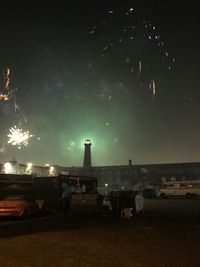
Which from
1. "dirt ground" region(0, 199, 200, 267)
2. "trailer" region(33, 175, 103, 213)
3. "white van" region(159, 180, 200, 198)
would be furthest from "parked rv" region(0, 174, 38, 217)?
"white van" region(159, 180, 200, 198)

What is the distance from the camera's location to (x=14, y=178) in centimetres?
3247

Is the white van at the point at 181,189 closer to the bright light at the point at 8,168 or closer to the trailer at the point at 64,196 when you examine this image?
the bright light at the point at 8,168

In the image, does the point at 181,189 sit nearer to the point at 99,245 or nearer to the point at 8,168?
the point at 8,168

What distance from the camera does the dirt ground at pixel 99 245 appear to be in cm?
1211


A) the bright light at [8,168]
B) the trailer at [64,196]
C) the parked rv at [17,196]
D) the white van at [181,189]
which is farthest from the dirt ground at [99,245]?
the white van at [181,189]

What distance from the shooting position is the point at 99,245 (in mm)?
14922

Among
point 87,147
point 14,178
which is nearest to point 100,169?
point 87,147

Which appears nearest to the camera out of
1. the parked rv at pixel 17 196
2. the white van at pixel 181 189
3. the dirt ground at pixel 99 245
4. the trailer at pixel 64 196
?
the dirt ground at pixel 99 245

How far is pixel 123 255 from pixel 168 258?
1.38m

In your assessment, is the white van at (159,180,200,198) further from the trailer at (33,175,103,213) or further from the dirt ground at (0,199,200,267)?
the dirt ground at (0,199,200,267)

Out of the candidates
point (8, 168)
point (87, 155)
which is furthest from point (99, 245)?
point (87, 155)

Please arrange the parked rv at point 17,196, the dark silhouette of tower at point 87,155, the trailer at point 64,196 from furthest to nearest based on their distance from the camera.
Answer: the dark silhouette of tower at point 87,155
the trailer at point 64,196
the parked rv at point 17,196

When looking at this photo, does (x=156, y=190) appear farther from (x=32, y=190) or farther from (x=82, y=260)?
(x=82, y=260)

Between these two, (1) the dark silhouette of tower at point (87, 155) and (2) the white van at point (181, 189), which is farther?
(1) the dark silhouette of tower at point (87, 155)
